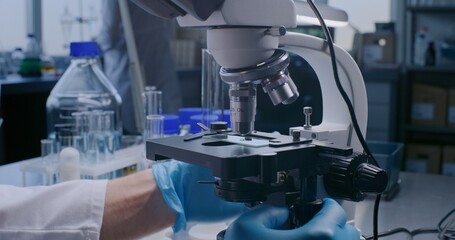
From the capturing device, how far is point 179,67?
13.6 feet

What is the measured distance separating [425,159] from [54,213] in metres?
3.44

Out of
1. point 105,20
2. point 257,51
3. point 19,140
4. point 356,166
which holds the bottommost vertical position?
point 19,140

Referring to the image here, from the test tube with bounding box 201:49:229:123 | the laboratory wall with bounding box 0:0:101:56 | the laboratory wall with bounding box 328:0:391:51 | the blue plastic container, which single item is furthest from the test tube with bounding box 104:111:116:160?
the laboratory wall with bounding box 328:0:391:51

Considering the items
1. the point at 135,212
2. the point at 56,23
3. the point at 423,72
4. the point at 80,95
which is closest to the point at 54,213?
the point at 135,212

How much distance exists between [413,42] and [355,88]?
11.6 feet

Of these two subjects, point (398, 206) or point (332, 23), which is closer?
point (332, 23)

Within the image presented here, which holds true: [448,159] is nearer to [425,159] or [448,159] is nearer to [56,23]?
[425,159]

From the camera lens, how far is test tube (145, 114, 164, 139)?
1270mm

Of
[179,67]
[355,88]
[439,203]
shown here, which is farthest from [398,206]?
[179,67]

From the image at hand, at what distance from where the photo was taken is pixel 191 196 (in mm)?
937

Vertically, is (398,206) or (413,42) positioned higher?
(413,42)

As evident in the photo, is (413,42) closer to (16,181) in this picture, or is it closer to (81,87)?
(81,87)

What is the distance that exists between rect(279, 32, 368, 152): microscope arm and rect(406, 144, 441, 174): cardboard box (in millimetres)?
3103

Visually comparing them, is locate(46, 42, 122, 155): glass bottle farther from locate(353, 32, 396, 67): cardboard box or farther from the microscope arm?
locate(353, 32, 396, 67): cardboard box
